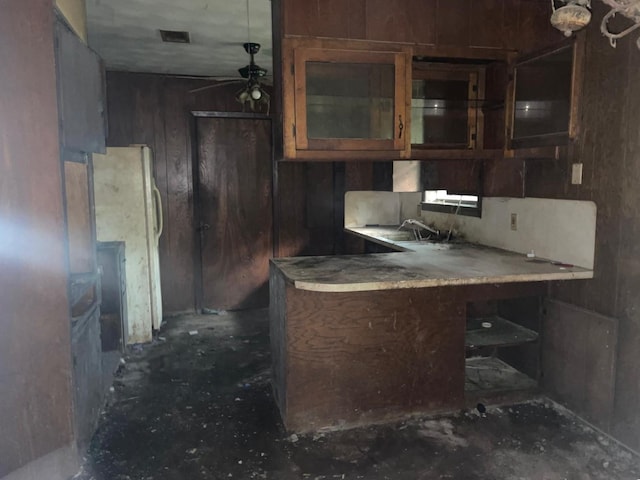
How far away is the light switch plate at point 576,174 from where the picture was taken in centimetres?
250

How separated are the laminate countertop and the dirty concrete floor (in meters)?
0.78

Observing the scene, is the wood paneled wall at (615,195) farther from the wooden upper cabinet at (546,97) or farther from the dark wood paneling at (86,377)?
the dark wood paneling at (86,377)

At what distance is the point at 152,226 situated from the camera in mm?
3932

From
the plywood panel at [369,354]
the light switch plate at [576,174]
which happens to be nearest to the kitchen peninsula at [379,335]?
the plywood panel at [369,354]

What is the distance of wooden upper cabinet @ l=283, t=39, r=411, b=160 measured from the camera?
7.76 feet

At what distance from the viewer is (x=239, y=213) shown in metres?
4.94

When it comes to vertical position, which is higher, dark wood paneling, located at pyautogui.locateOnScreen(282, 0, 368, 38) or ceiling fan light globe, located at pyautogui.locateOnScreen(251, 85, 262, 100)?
dark wood paneling, located at pyautogui.locateOnScreen(282, 0, 368, 38)

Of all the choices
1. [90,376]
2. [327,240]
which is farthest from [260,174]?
[90,376]

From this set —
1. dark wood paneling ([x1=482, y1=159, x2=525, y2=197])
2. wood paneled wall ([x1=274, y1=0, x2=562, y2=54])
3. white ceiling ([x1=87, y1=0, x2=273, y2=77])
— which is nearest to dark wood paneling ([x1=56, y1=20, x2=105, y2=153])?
white ceiling ([x1=87, y1=0, x2=273, y2=77])

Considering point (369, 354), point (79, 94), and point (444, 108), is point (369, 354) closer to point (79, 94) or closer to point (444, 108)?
point (444, 108)

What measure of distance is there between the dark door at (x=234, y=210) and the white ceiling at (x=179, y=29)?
65cm

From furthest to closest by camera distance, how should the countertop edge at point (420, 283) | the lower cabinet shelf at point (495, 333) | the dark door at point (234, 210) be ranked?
the dark door at point (234, 210)
the lower cabinet shelf at point (495, 333)
the countertop edge at point (420, 283)

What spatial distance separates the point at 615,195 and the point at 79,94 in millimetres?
2619

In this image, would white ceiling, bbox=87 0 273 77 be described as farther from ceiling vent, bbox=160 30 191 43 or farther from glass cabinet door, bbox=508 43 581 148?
glass cabinet door, bbox=508 43 581 148
